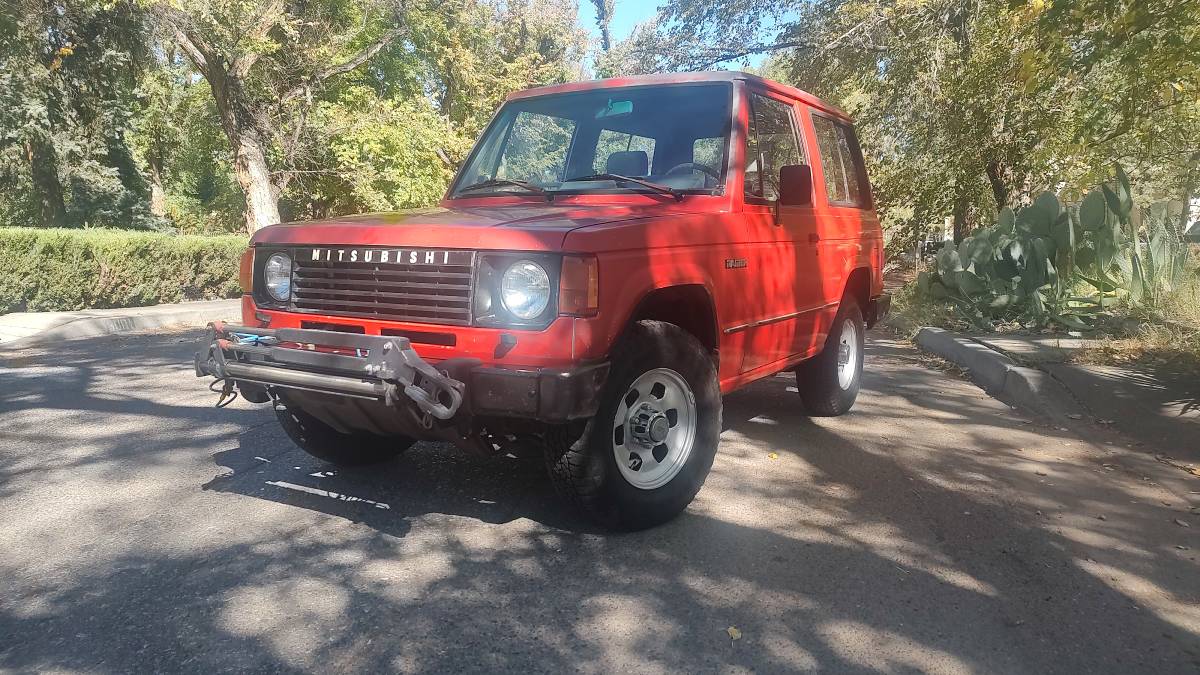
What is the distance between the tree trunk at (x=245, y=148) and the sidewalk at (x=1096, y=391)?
50.0 ft

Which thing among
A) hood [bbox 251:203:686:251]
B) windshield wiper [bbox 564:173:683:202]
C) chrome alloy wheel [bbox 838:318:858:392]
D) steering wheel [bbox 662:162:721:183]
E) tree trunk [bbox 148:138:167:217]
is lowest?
chrome alloy wheel [bbox 838:318:858:392]

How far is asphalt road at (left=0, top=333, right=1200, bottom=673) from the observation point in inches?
105

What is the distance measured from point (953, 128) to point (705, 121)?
12359mm

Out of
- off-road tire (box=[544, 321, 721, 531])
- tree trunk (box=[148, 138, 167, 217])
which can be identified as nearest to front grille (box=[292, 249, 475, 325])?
off-road tire (box=[544, 321, 721, 531])

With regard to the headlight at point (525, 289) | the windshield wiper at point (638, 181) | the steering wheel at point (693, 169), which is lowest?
the headlight at point (525, 289)

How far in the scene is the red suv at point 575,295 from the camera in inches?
123

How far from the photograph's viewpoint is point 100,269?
1251cm

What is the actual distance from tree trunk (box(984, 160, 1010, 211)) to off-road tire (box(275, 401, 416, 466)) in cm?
1385

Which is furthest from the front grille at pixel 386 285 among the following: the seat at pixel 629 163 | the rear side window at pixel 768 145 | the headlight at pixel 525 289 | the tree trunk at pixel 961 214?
the tree trunk at pixel 961 214

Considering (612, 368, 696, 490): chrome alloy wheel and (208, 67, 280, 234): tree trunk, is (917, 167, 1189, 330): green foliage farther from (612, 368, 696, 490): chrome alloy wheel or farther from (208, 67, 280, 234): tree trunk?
(208, 67, 280, 234): tree trunk

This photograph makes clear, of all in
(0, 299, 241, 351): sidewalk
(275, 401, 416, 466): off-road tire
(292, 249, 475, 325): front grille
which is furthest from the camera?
(0, 299, 241, 351): sidewalk

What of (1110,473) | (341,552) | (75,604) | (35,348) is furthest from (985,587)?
(35,348)

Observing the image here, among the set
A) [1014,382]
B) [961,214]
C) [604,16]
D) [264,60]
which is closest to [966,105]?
[961,214]

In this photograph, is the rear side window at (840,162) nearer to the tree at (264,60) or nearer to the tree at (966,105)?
the tree at (966,105)
